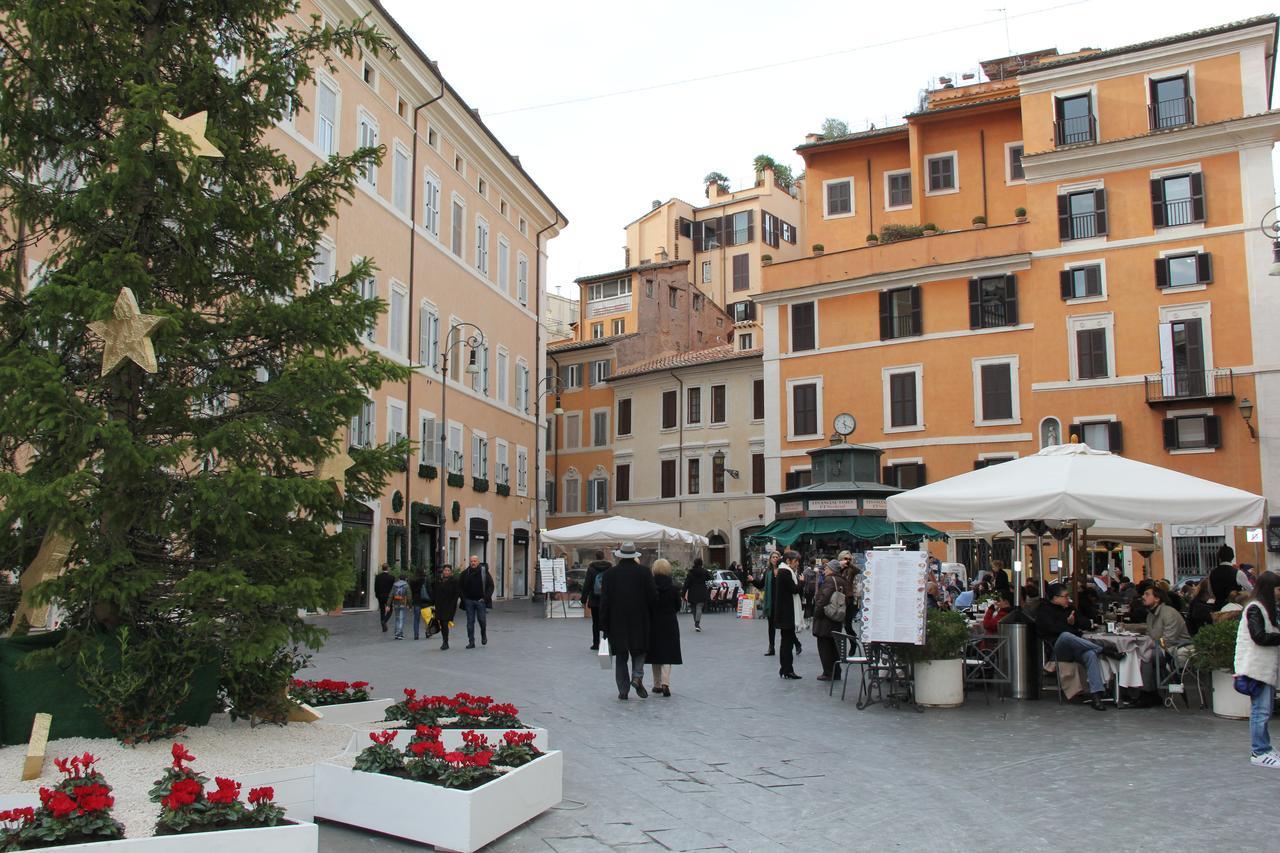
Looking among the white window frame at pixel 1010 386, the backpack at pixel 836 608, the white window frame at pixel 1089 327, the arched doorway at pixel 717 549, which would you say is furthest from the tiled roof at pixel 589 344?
the backpack at pixel 836 608

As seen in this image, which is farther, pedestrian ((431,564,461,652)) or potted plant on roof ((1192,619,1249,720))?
pedestrian ((431,564,461,652))

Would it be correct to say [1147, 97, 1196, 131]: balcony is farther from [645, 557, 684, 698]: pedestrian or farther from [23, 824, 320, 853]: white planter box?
[23, 824, 320, 853]: white planter box

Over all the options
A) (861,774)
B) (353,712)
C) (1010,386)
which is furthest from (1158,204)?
(353,712)

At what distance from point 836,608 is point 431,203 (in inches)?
990

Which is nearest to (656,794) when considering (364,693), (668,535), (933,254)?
→ (364,693)

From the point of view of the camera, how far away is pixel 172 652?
21.8ft

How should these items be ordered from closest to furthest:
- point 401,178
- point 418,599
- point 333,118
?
point 418,599, point 333,118, point 401,178

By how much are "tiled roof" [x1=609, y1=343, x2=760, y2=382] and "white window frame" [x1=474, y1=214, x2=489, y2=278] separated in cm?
1212

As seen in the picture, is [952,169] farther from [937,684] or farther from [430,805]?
[430,805]

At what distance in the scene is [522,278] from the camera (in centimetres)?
4422

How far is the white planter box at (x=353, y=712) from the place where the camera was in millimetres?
8117

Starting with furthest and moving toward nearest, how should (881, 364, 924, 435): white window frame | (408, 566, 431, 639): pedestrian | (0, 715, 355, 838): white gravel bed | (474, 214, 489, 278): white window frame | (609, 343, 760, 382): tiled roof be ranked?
(609, 343, 760, 382): tiled roof < (474, 214, 489, 278): white window frame < (881, 364, 924, 435): white window frame < (408, 566, 431, 639): pedestrian < (0, 715, 355, 838): white gravel bed

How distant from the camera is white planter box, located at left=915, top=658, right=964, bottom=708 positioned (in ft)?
38.1

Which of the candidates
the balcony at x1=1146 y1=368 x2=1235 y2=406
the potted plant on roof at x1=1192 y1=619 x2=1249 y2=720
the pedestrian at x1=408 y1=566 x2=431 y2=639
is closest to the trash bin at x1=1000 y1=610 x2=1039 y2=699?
the potted plant on roof at x1=1192 y1=619 x2=1249 y2=720
